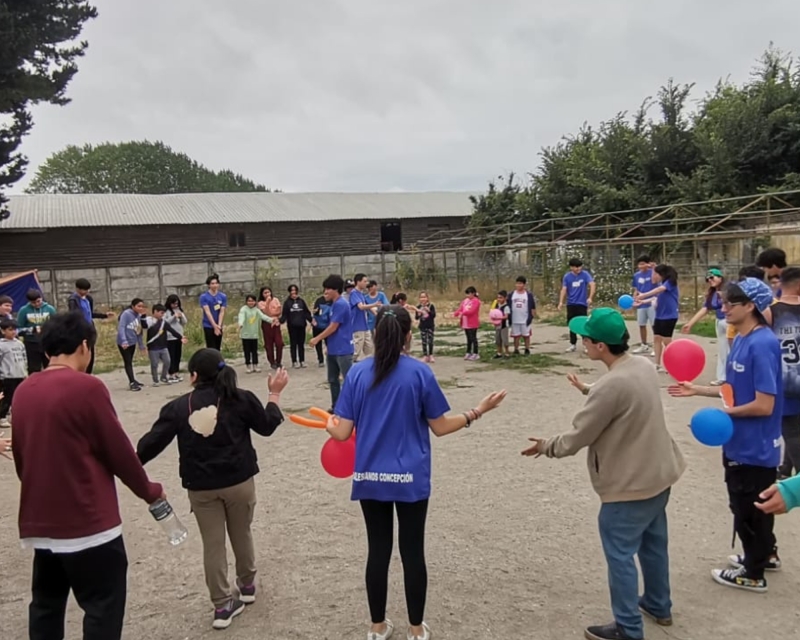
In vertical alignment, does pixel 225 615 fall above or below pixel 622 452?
below

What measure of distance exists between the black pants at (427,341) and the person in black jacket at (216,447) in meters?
9.50

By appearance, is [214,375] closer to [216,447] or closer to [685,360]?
[216,447]

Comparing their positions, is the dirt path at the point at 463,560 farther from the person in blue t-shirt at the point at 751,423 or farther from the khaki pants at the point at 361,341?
the khaki pants at the point at 361,341

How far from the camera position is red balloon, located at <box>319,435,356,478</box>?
355 centimetres

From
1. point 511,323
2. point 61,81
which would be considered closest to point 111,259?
point 61,81

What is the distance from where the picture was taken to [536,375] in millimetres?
11016

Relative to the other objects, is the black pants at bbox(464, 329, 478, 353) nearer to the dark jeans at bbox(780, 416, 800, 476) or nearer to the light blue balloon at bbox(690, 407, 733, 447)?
the dark jeans at bbox(780, 416, 800, 476)

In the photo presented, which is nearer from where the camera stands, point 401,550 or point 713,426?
point 401,550

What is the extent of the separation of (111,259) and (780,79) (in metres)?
32.2

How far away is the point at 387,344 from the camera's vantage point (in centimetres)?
318

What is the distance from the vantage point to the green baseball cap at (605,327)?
314cm

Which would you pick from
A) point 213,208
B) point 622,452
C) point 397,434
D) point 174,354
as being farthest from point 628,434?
point 213,208

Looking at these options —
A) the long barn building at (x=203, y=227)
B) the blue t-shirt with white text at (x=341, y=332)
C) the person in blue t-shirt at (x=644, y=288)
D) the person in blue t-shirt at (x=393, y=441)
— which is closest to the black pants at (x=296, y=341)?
the blue t-shirt with white text at (x=341, y=332)

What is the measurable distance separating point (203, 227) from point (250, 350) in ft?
75.7
